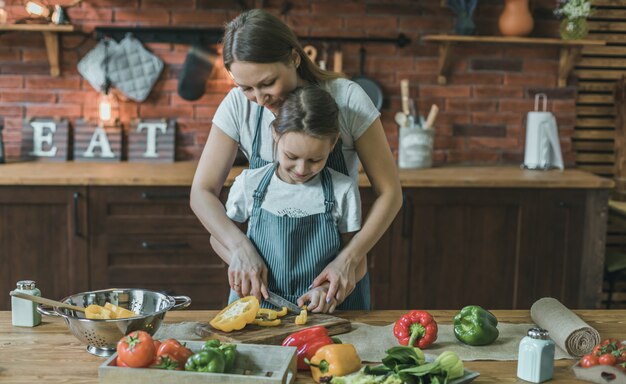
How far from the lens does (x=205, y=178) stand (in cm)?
229

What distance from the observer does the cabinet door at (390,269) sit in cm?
377

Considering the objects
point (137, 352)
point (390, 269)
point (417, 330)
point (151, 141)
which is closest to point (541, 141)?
point (390, 269)

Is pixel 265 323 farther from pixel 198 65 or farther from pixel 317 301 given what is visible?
pixel 198 65

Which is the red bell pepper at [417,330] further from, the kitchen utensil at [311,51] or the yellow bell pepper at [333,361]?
the kitchen utensil at [311,51]

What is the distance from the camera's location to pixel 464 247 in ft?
12.5

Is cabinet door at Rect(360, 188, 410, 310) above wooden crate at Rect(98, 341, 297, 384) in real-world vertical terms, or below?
below

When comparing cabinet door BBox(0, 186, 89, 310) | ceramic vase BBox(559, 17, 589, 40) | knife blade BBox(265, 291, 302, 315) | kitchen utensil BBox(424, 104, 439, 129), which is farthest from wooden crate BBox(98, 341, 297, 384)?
ceramic vase BBox(559, 17, 589, 40)

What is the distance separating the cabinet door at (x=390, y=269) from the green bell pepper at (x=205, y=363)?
231 cm

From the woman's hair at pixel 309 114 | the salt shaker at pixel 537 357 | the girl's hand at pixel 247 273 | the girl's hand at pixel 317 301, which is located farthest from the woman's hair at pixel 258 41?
the salt shaker at pixel 537 357

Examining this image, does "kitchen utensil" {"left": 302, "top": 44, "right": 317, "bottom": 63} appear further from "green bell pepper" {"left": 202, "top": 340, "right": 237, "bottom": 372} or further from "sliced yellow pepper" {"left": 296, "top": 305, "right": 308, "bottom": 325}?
"green bell pepper" {"left": 202, "top": 340, "right": 237, "bottom": 372}

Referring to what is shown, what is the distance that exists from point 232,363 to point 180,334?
15.8 inches

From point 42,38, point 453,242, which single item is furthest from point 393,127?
point 42,38

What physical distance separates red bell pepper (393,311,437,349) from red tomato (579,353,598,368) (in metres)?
0.35

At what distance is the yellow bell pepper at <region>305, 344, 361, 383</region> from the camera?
1.63 metres
